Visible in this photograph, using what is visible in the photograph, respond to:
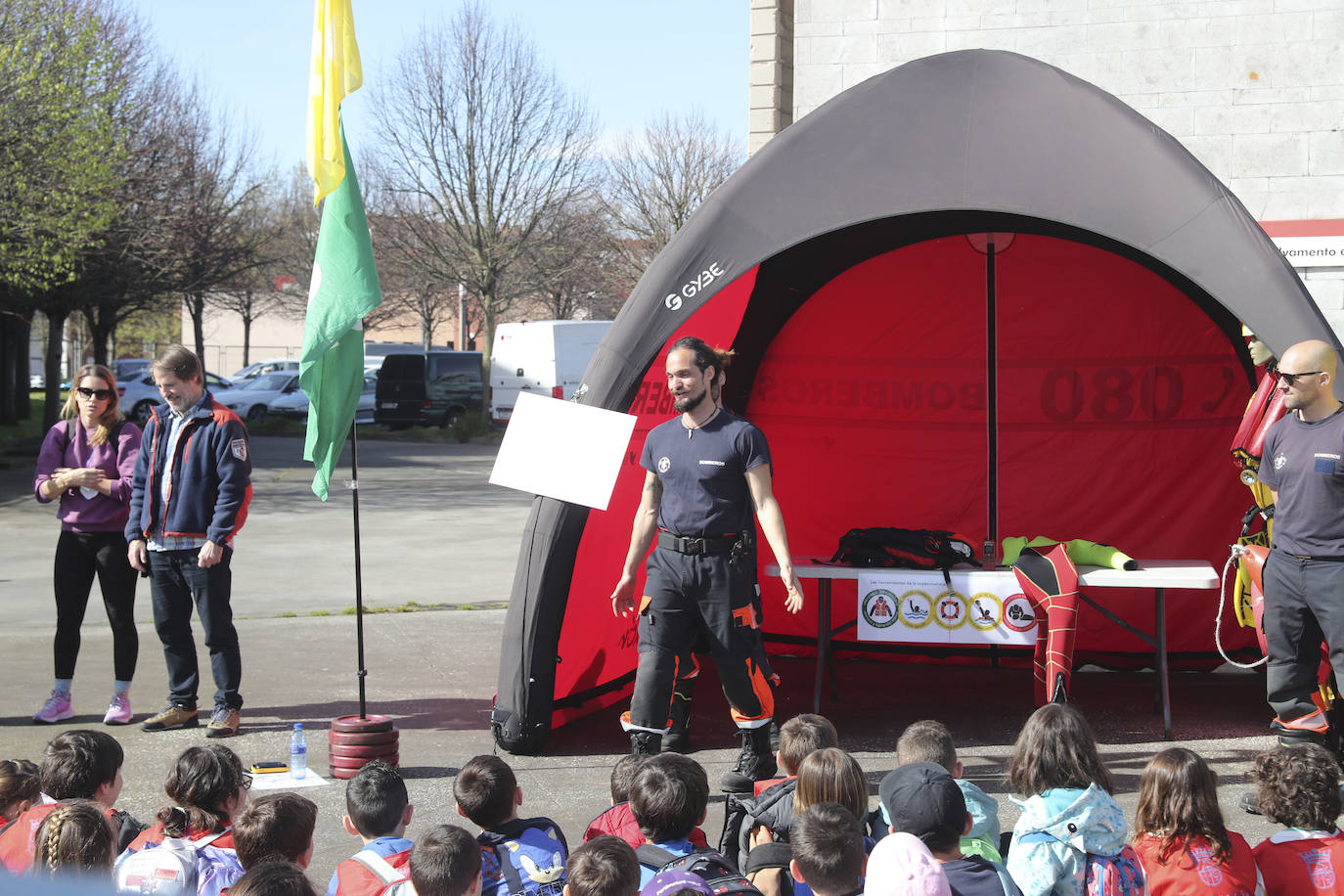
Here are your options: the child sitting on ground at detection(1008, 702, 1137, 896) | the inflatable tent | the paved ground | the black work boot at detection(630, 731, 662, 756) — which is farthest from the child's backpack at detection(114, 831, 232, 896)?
the inflatable tent

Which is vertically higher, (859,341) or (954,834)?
(859,341)

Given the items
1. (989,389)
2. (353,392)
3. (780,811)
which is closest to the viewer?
(780,811)

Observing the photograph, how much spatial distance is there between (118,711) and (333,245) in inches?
105

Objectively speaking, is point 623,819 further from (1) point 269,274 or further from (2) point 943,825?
(1) point 269,274

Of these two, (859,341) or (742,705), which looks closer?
(742,705)

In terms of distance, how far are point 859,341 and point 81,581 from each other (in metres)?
4.66

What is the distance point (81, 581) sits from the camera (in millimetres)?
6684

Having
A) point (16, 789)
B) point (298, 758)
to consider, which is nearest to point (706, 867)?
point (16, 789)

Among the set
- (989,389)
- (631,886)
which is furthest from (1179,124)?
(631,886)

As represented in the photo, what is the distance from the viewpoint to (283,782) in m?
5.69

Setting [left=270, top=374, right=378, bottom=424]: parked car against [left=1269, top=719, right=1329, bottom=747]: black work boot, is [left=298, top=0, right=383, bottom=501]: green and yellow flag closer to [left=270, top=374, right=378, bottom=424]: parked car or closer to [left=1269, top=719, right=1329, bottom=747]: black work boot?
[left=1269, top=719, right=1329, bottom=747]: black work boot

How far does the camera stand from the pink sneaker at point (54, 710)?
6625mm

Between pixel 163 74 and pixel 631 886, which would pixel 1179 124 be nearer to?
pixel 631 886

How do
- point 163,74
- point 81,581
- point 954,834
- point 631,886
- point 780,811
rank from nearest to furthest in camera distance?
point 631,886 < point 954,834 < point 780,811 < point 81,581 < point 163,74
